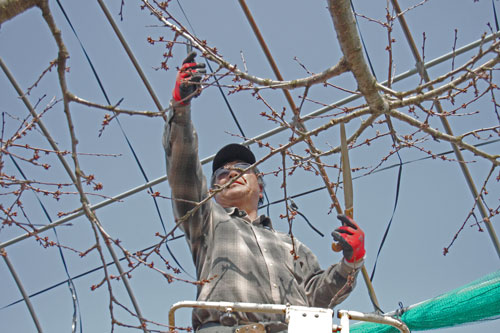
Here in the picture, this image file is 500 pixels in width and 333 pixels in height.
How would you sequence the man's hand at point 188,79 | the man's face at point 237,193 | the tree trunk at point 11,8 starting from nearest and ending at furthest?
1. the tree trunk at point 11,8
2. the man's hand at point 188,79
3. the man's face at point 237,193

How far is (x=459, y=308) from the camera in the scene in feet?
18.1

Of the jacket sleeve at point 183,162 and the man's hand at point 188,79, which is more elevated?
the man's hand at point 188,79

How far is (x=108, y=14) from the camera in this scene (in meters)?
7.14

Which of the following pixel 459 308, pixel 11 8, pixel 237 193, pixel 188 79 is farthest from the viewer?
pixel 459 308

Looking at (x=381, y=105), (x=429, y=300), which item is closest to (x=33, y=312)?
(x=429, y=300)

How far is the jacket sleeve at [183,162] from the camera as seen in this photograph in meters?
4.33

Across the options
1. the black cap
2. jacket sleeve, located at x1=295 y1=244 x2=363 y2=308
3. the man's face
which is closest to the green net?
jacket sleeve, located at x1=295 y1=244 x2=363 y2=308

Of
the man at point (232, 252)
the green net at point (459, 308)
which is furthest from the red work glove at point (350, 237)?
the green net at point (459, 308)

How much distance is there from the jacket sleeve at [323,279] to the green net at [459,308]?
1066 mm

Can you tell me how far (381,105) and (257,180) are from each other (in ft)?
6.01

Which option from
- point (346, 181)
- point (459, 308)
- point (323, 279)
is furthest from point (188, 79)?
point (459, 308)

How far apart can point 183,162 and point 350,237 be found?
111 cm

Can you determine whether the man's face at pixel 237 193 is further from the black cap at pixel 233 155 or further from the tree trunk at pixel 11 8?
the tree trunk at pixel 11 8

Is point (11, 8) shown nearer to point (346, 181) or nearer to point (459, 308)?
point (346, 181)
